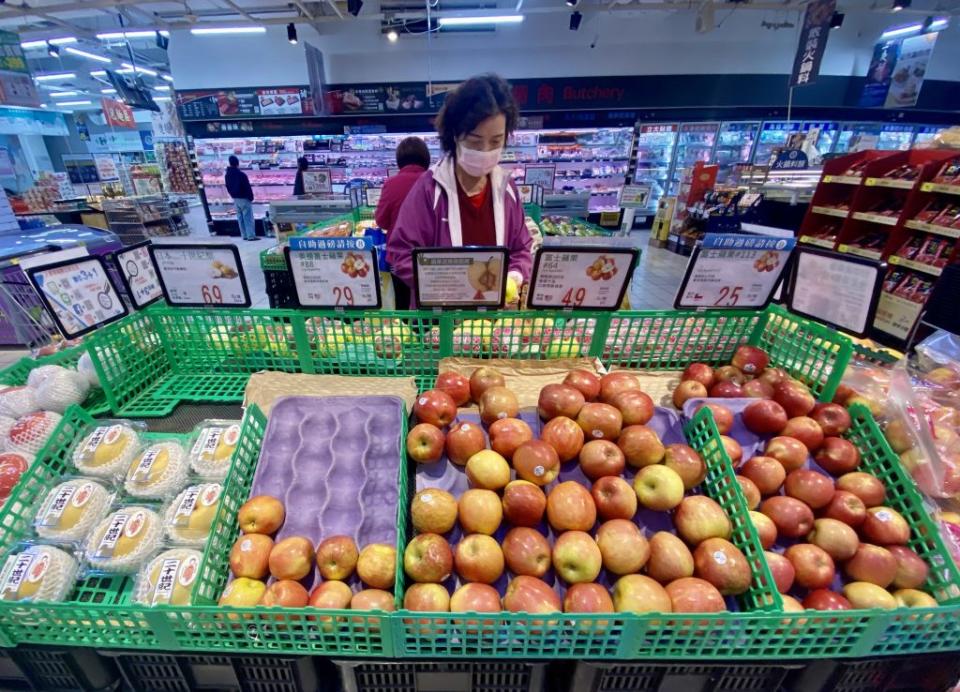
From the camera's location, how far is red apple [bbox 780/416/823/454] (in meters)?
1.29

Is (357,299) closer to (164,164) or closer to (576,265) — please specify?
(576,265)

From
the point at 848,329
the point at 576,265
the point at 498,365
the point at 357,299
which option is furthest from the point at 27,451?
the point at 848,329

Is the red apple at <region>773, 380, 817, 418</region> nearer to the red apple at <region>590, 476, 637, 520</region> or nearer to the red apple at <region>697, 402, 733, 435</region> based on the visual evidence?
the red apple at <region>697, 402, 733, 435</region>

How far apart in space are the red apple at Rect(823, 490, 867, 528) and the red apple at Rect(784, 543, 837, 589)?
0.42 feet

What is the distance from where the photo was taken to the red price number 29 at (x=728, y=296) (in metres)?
1.63

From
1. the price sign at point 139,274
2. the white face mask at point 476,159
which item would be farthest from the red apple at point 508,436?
the price sign at point 139,274

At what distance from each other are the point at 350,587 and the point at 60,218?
33.3 ft

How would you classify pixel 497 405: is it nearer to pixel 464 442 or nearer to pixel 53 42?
pixel 464 442

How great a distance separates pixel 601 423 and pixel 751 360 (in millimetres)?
801

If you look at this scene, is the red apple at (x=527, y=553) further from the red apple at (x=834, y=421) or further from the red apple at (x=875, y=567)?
the red apple at (x=834, y=421)

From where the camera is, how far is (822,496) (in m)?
1.18

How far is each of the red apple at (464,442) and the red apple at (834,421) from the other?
1.09m

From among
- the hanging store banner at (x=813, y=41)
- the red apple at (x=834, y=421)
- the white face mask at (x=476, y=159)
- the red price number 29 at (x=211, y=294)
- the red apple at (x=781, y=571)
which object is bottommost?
the red apple at (x=781, y=571)

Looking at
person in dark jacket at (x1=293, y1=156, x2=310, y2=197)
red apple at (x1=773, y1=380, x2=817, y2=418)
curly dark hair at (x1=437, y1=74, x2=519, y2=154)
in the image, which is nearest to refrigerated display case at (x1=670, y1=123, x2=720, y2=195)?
person in dark jacket at (x1=293, y1=156, x2=310, y2=197)
